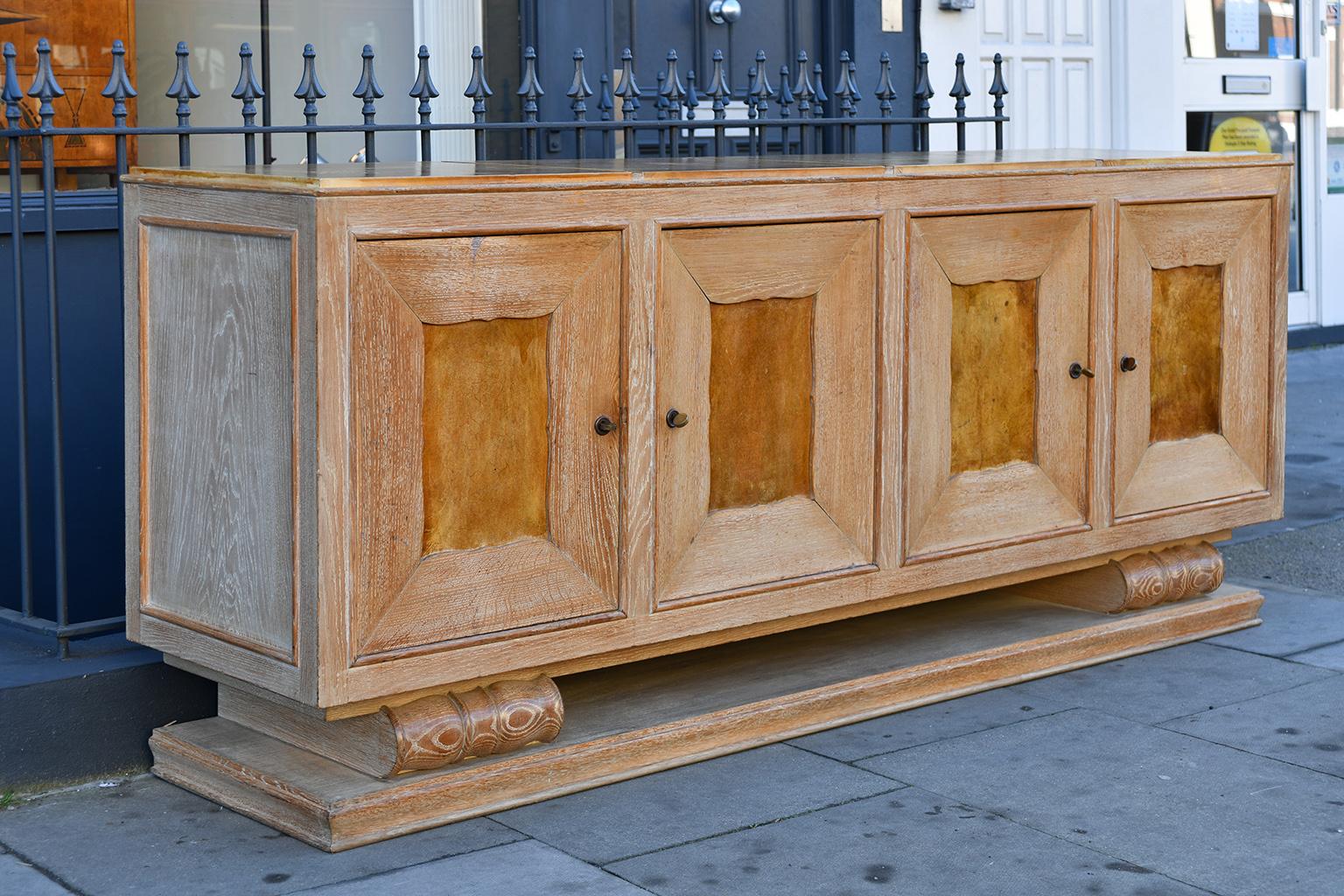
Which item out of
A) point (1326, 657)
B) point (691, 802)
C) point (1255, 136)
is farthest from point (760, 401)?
point (1255, 136)

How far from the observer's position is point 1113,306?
404 cm

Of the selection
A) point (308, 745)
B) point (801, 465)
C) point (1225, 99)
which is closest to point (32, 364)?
point (308, 745)

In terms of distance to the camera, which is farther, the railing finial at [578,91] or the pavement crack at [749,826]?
the railing finial at [578,91]

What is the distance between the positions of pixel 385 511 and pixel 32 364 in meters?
1.37

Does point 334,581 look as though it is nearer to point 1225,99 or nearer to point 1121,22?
point 1121,22

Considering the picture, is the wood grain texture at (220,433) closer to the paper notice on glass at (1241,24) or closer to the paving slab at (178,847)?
the paving slab at (178,847)

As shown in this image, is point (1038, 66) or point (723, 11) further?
point (1038, 66)

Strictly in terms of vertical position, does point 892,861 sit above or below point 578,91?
below

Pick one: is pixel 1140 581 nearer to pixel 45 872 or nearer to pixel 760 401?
pixel 760 401

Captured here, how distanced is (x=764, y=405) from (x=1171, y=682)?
4.31 ft

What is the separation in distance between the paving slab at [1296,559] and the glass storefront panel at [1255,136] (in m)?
3.57

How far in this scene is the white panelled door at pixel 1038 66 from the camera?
7.32 metres

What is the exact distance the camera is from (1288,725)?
374 centimetres

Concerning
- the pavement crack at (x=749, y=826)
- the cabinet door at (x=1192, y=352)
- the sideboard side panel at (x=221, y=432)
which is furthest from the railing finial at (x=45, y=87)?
the cabinet door at (x=1192, y=352)
